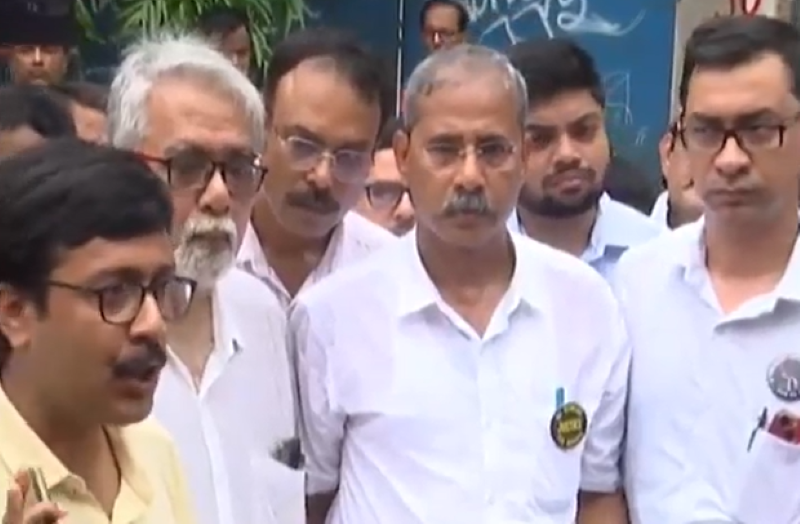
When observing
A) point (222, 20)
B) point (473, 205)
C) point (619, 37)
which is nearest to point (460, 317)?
point (473, 205)

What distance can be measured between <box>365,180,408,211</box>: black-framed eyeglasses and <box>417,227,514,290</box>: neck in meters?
1.44

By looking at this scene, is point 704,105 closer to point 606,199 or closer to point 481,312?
point 481,312

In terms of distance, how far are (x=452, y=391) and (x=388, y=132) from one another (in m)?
1.11

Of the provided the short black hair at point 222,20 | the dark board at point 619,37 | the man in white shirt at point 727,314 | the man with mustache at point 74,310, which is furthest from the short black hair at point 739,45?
the dark board at point 619,37

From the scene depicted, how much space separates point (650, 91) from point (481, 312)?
18.9ft

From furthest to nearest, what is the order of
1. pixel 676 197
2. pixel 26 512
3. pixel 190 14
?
1. pixel 190 14
2. pixel 676 197
3. pixel 26 512

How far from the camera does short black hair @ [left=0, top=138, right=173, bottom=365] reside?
6.86 ft

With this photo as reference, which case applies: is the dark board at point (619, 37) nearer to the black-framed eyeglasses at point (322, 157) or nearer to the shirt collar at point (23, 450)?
the black-framed eyeglasses at point (322, 157)

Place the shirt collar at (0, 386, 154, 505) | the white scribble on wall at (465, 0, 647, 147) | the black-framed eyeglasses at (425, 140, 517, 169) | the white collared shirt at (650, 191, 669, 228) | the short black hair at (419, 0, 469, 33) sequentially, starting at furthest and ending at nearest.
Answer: the white scribble on wall at (465, 0, 647, 147), the short black hair at (419, 0, 469, 33), the white collared shirt at (650, 191, 669, 228), the black-framed eyeglasses at (425, 140, 517, 169), the shirt collar at (0, 386, 154, 505)

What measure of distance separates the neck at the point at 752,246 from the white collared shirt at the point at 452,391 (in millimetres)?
234

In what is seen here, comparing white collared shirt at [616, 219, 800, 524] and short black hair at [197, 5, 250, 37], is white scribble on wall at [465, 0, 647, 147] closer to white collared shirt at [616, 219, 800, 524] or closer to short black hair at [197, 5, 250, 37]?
short black hair at [197, 5, 250, 37]

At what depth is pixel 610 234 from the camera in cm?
391

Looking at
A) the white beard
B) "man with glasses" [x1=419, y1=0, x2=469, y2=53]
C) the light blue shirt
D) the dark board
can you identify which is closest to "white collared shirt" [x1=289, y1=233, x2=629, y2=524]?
the white beard

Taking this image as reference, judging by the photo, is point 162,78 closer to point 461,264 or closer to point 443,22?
point 461,264
